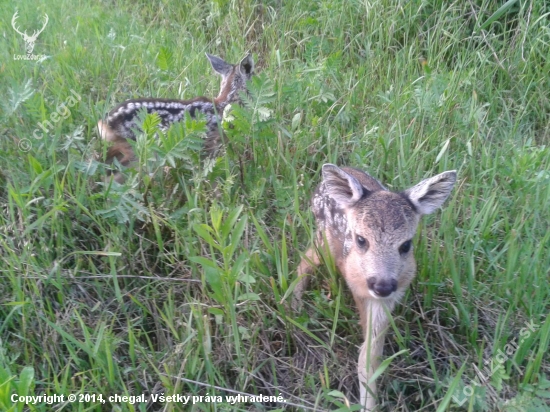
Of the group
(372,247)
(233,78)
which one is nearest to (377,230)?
(372,247)

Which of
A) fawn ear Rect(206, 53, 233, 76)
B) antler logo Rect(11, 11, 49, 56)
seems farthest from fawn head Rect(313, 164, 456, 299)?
antler logo Rect(11, 11, 49, 56)

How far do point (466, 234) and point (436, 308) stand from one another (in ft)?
2.01

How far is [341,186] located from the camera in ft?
12.0

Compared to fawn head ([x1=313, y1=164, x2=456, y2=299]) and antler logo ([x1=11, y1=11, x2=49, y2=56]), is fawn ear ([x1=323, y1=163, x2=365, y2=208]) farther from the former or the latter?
antler logo ([x1=11, y1=11, x2=49, y2=56])

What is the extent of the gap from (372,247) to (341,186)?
1.47ft

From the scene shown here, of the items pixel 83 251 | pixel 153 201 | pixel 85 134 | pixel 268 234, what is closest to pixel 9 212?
pixel 83 251

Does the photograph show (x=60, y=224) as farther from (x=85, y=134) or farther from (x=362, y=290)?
(x=362, y=290)

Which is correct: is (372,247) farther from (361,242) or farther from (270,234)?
(270,234)

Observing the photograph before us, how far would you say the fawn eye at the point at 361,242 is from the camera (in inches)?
134

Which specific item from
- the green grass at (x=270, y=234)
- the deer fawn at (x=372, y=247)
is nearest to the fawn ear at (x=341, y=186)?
the deer fawn at (x=372, y=247)

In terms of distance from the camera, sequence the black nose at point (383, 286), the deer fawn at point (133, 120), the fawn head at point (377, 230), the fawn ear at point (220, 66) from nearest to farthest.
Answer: the black nose at point (383, 286), the fawn head at point (377, 230), the deer fawn at point (133, 120), the fawn ear at point (220, 66)

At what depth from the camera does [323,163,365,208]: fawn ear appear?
140 inches

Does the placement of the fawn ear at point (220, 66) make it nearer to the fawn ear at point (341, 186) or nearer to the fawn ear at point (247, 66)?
the fawn ear at point (247, 66)

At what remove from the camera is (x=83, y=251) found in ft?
12.0
